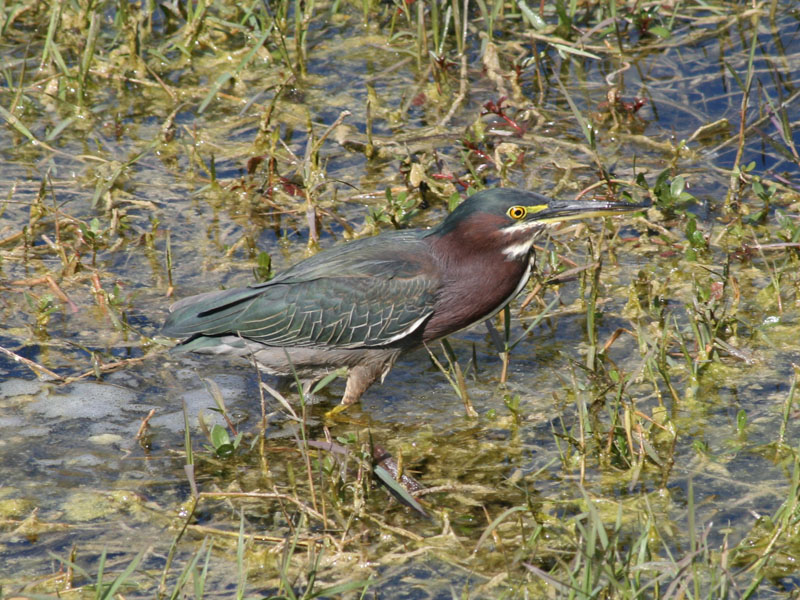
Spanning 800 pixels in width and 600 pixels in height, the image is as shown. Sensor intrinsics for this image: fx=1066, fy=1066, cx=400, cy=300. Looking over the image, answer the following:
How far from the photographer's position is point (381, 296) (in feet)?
15.0

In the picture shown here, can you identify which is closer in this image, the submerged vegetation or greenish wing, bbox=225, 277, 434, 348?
the submerged vegetation

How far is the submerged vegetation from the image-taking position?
3646 millimetres

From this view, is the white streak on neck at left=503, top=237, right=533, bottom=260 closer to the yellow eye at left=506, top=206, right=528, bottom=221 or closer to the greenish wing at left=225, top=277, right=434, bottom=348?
the yellow eye at left=506, top=206, right=528, bottom=221

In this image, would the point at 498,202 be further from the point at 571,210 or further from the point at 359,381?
the point at 359,381

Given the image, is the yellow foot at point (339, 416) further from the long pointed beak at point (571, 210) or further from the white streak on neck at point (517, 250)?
the long pointed beak at point (571, 210)

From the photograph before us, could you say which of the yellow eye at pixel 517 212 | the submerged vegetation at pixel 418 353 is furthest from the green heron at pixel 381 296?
the submerged vegetation at pixel 418 353

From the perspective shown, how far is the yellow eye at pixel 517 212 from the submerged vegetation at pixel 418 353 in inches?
17.6

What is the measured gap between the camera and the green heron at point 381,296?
15.0ft

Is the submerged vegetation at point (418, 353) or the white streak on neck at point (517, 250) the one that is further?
the white streak on neck at point (517, 250)

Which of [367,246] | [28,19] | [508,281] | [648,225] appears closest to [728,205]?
[648,225]

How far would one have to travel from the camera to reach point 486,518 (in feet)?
12.7

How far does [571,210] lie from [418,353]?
3.73 feet

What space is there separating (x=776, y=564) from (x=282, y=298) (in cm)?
232

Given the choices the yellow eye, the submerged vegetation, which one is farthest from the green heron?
the submerged vegetation
